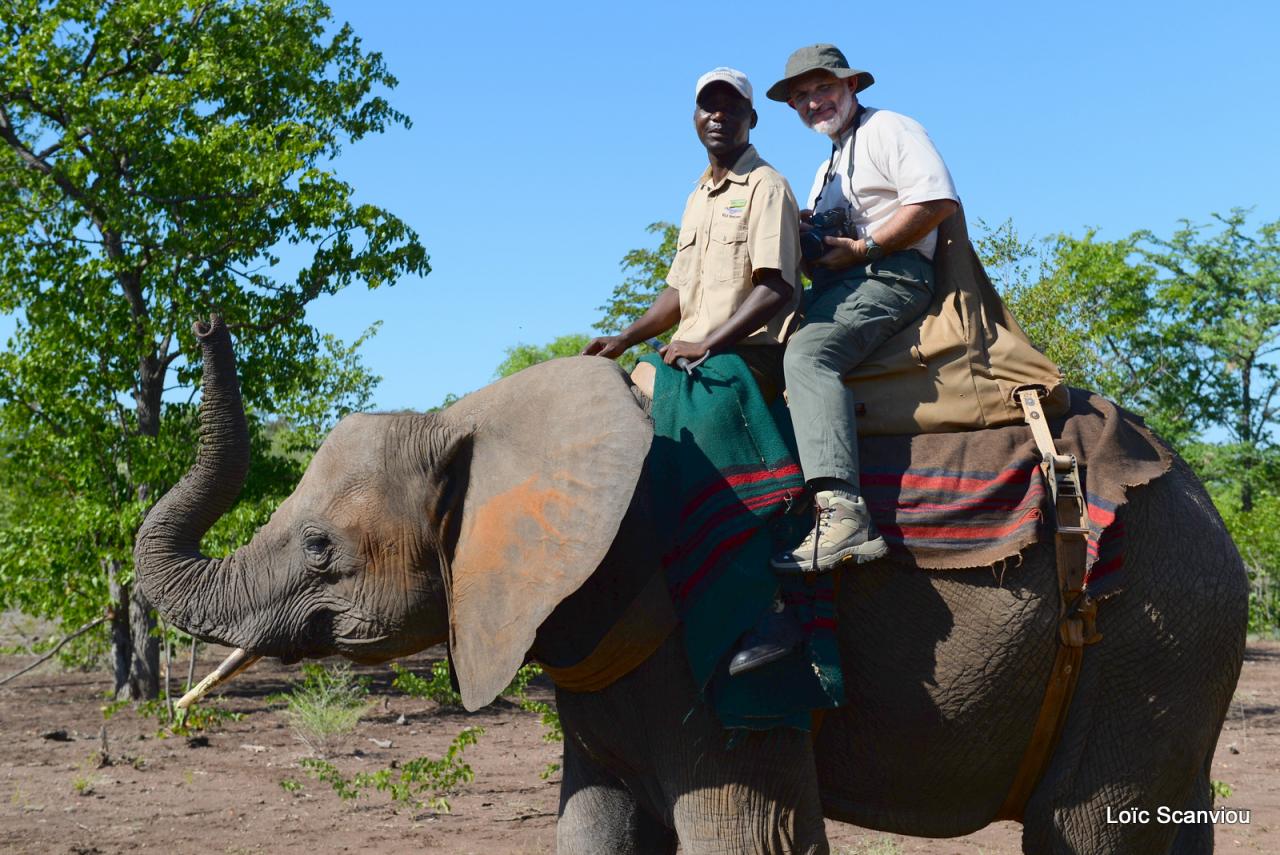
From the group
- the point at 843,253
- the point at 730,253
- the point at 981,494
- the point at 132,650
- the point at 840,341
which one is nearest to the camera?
the point at 981,494

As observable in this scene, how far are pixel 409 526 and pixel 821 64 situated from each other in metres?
2.14

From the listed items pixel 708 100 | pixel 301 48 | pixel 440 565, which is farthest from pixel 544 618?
pixel 301 48

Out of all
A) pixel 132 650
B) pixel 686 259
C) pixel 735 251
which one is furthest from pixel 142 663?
pixel 735 251

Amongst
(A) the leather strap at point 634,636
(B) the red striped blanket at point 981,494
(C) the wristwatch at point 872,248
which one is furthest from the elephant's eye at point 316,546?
(C) the wristwatch at point 872,248

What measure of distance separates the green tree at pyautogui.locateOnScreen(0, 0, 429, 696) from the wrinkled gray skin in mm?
8244

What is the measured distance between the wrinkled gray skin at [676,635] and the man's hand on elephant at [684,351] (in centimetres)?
27

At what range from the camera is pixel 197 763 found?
430 inches

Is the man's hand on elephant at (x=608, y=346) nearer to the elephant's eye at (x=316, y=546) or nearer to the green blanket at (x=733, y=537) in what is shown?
the green blanket at (x=733, y=537)

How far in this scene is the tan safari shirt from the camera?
4.10m

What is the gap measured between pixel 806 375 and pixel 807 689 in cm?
95

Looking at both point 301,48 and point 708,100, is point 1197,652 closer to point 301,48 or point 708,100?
point 708,100

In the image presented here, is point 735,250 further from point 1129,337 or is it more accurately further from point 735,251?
point 1129,337

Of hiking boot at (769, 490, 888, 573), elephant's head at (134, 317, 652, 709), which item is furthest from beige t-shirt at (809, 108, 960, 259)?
elephant's head at (134, 317, 652, 709)

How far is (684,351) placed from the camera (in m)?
4.10
